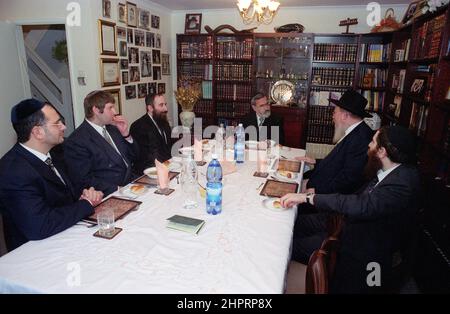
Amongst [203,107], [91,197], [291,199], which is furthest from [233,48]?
[91,197]

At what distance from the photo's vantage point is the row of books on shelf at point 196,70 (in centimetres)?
557

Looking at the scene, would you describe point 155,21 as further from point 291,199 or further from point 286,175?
point 291,199

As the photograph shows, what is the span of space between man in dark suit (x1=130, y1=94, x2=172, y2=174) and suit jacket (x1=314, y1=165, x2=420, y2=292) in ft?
6.41

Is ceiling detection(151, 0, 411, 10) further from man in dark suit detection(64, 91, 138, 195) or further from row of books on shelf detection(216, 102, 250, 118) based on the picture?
man in dark suit detection(64, 91, 138, 195)

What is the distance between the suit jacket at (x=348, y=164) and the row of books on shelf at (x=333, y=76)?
3.05m

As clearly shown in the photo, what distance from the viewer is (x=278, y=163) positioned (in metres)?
2.78

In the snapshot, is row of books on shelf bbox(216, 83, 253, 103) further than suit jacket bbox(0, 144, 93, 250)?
Yes

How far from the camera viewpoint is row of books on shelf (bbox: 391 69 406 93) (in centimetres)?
396

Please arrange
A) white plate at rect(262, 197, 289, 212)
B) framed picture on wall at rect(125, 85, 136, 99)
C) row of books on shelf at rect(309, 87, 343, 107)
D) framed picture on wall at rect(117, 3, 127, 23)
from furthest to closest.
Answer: row of books on shelf at rect(309, 87, 343, 107), framed picture on wall at rect(125, 85, 136, 99), framed picture on wall at rect(117, 3, 127, 23), white plate at rect(262, 197, 289, 212)

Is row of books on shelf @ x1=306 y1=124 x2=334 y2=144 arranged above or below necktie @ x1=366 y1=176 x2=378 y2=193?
below

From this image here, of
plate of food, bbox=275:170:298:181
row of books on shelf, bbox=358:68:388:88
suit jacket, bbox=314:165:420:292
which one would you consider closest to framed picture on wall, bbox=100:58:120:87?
plate of food, bbox=275:170:298:181

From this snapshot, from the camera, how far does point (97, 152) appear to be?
236 centimetres
